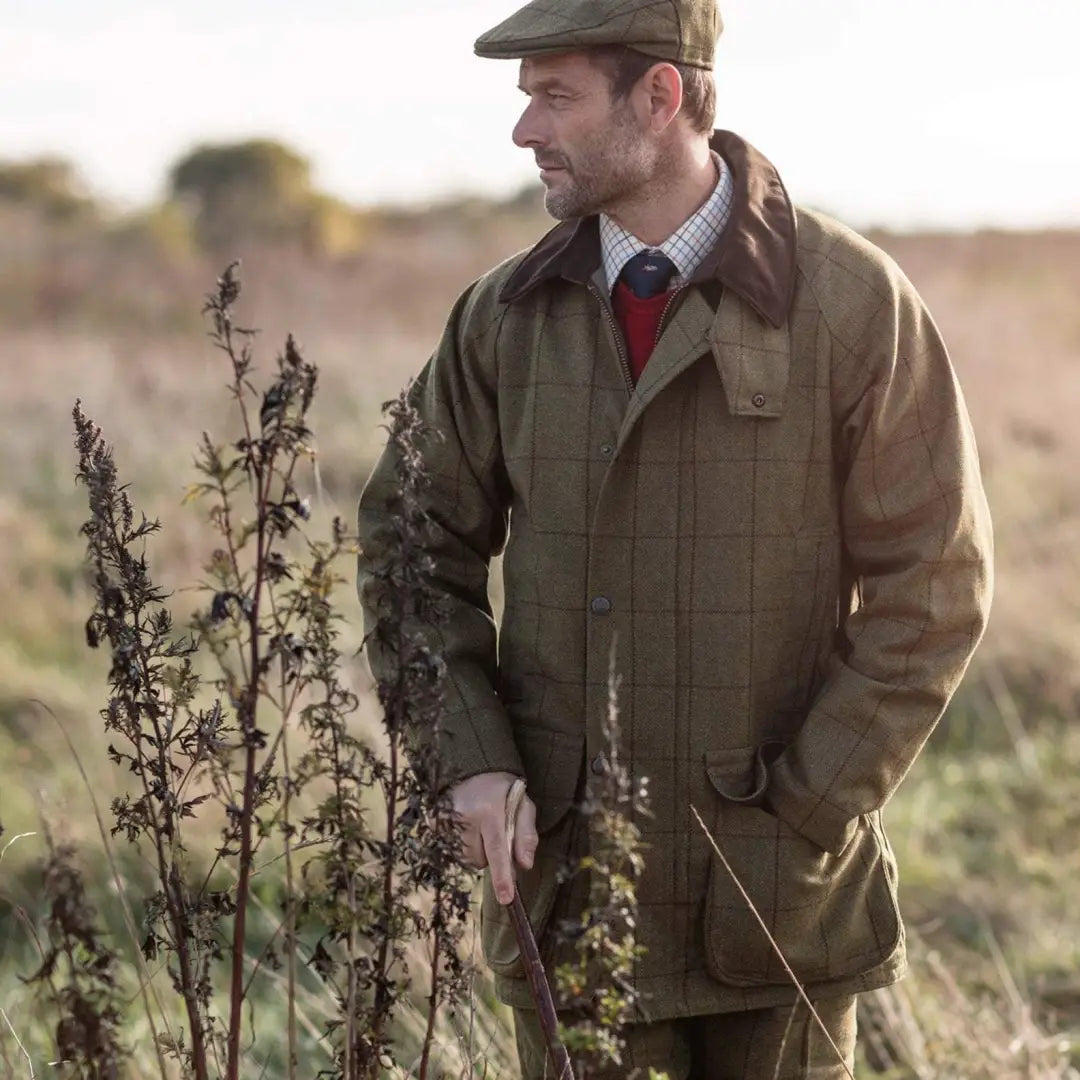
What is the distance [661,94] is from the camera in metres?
2.50

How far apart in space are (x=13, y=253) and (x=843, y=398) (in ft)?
84.7

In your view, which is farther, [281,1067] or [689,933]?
[281,1067]

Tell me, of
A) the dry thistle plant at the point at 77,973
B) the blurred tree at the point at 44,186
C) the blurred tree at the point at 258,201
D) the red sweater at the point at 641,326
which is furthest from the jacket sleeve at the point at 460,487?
the blurred tree at the point at 44,186

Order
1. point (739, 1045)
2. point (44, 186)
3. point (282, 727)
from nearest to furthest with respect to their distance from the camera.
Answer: point (282, 727)
point (739, 1045)
point (44, 186)

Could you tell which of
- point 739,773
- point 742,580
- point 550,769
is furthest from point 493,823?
point 742,580

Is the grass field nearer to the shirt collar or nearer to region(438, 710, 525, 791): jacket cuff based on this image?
region(438, 710, 525, 791): jacket cuff

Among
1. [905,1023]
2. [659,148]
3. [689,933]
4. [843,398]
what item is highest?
[659,148]

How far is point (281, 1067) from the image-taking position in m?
3.93

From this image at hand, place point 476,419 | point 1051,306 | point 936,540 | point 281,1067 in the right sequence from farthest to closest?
point 1051,306
point 281,1067
point 476,419
point 936,540

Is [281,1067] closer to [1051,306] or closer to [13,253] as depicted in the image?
[1051,306]

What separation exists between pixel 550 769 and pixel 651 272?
0.83m

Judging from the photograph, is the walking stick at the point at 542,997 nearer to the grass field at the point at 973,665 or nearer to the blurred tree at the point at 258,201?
the grass field at the point at 973,665

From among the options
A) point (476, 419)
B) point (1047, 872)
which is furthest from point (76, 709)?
point (476, 419)

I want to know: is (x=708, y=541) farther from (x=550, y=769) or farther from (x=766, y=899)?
(x=766, y=899)
